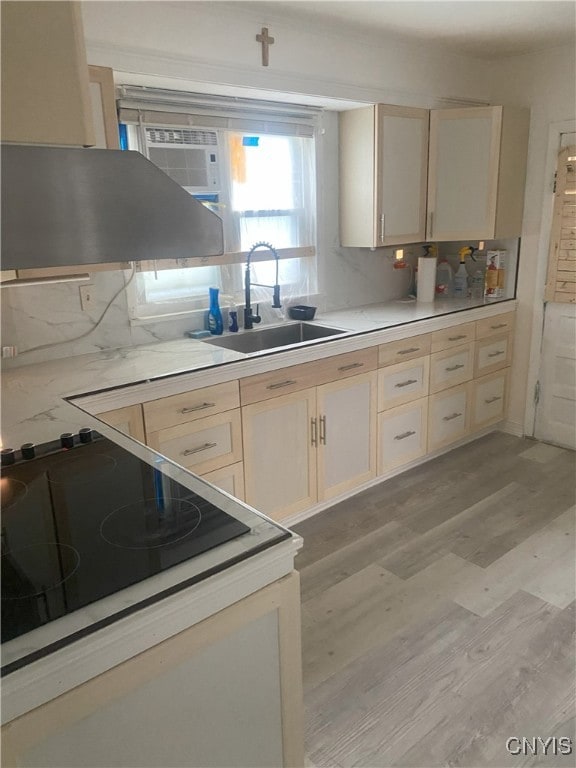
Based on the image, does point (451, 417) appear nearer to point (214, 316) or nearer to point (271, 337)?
point (271, 337)

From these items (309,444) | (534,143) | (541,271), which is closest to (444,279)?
(541,271)

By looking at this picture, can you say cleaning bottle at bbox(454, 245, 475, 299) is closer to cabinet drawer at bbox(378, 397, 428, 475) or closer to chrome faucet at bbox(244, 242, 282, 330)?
→ cabinet drawer at bbox(378, 397, 428, 475)

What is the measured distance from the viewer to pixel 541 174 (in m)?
3.71

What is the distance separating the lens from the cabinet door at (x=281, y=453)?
2.69m

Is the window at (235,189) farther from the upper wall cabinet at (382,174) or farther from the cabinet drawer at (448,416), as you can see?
the cabinet drawer at (448,416)

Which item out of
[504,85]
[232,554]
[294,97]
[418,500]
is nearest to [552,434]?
[418,500]

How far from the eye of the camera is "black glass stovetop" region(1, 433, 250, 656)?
1.00m

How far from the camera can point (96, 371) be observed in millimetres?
2395

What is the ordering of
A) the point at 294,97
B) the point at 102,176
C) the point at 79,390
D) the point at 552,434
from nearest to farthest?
1. the point at 102,176
2. the point at 79,390
3. the point at 294,97
4. the point at 552,434

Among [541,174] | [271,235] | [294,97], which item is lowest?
[271,235]

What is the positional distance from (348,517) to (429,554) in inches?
19.7

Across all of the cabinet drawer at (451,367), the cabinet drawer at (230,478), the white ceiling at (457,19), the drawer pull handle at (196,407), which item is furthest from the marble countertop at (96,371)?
the white ceiling at (457,19)

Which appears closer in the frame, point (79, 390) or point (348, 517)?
point (79, 390)

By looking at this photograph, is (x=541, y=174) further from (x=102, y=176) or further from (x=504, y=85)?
(x=102, y=176)
